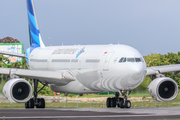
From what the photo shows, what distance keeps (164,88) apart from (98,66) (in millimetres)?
Result: 5129

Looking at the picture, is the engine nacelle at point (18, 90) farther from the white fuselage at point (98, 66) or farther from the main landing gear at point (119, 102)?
the main landing gear at point (119, 102)

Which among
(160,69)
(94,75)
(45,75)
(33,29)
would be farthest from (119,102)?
(33,29)

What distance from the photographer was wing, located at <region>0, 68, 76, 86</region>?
117 feet

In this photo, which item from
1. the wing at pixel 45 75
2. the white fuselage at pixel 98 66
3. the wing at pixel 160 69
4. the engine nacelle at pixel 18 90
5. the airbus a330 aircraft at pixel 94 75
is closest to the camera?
the white fuselage at pixel 98 66

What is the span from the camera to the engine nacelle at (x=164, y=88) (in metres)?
33.5

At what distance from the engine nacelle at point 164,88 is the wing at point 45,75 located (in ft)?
21.0

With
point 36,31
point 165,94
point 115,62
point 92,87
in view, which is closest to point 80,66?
point 92,87

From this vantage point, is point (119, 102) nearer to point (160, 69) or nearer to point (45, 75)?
point (160, 69)

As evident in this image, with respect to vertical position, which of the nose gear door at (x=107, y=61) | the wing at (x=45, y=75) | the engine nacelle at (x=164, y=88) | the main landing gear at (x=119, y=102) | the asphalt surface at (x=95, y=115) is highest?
the nose gear door at (x=107, y=61)

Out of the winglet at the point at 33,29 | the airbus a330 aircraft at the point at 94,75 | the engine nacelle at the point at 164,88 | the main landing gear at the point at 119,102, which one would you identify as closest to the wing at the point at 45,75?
the airbus a330 aircraft at the point at 94,75

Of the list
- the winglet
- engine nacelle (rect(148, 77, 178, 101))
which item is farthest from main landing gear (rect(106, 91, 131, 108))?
the winglet

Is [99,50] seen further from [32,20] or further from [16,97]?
[32,20]

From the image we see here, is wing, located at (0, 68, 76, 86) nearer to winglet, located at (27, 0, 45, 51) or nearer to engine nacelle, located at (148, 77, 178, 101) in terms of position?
engine nacelle, located at (148, 77, 178, 101)

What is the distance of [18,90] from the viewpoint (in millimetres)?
34031
